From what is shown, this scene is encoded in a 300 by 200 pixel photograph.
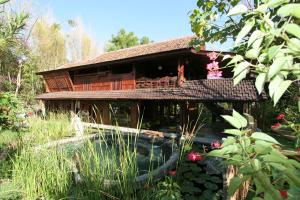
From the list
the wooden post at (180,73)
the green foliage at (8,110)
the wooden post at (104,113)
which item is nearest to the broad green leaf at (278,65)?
the green foliage at (8,110)

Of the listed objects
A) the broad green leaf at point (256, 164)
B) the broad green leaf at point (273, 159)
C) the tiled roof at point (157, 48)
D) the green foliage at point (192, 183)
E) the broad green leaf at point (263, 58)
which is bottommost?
the green foliage at point (192, 183)

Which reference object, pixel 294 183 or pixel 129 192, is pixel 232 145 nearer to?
pixel 294 183

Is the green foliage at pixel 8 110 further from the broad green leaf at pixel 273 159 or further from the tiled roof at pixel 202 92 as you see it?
the tiled roof at pixel 202 92

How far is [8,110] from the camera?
5535 millimetres

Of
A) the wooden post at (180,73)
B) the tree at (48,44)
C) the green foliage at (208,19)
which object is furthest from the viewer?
the tree at (48,44)

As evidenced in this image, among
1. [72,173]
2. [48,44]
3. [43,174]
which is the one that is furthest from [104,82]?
[48,44]

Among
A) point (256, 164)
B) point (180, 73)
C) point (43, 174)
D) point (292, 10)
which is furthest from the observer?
point (180, 73)

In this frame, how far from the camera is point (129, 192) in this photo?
3.39 m

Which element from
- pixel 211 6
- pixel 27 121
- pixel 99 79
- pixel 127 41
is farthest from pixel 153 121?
pixel 127 41

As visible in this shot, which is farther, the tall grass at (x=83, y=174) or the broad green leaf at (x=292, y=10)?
the tall grass at (x=83, y=174)

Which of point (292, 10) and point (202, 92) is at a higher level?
point (202, 92)

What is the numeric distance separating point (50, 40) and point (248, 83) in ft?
93.0

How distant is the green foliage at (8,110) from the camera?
16.7 feet

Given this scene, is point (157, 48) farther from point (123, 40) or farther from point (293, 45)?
point (123, 40)
